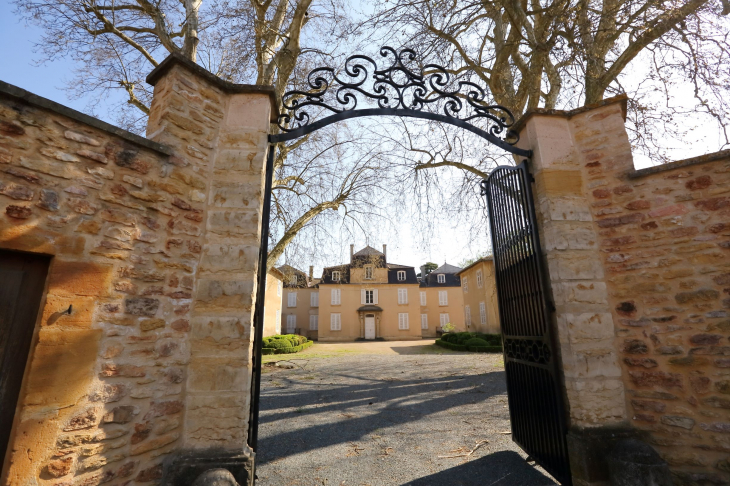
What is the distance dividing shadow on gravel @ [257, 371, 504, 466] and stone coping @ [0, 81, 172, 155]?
340cm

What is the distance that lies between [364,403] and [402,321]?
→ 23.5 m

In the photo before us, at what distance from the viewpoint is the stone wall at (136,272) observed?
6.77 ft

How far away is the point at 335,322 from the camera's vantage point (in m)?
29.1

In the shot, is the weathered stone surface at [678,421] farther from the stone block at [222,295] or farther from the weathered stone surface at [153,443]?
the weathered stone surface at [153,443]

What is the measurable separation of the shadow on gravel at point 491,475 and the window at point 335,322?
2578cm

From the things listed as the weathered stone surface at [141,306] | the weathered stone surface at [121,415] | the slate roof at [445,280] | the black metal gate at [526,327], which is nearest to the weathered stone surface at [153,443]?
the weathered stone surface at [121,415]

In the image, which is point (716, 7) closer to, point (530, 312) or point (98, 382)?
point (530, 312)

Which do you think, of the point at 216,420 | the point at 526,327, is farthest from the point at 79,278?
the point at 526,327

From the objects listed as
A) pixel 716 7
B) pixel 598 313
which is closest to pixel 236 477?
pixel 598 313

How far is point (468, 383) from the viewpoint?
27.3 ft

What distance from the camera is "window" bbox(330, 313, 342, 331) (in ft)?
95.2

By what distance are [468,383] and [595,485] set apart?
5.80 meters

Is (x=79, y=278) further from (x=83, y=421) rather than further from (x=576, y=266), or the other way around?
(x=576, y=266)

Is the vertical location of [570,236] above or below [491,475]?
above
